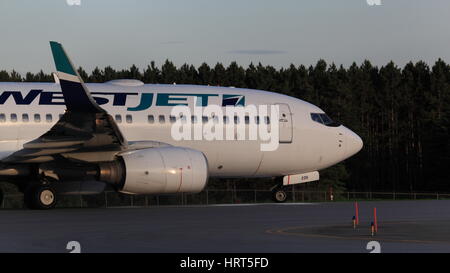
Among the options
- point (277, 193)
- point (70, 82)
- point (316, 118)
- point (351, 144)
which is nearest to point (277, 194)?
point (277, 193)

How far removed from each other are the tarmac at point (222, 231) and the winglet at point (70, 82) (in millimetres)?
3022

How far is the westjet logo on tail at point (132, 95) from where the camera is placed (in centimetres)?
2816

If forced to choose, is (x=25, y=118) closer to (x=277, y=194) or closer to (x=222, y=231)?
(x=277, y=194)

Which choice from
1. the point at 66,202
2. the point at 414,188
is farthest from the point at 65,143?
the point at 414,188

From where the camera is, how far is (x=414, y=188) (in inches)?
4097

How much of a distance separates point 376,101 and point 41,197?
100m

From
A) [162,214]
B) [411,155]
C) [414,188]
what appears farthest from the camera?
[411,155]

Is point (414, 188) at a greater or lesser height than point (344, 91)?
lesser

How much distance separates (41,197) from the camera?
27016mm

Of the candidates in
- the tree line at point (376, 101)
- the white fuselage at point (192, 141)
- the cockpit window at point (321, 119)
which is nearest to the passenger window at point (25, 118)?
the white fuselage at point (192, 141)

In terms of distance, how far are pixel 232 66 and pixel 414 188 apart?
33.6 m
